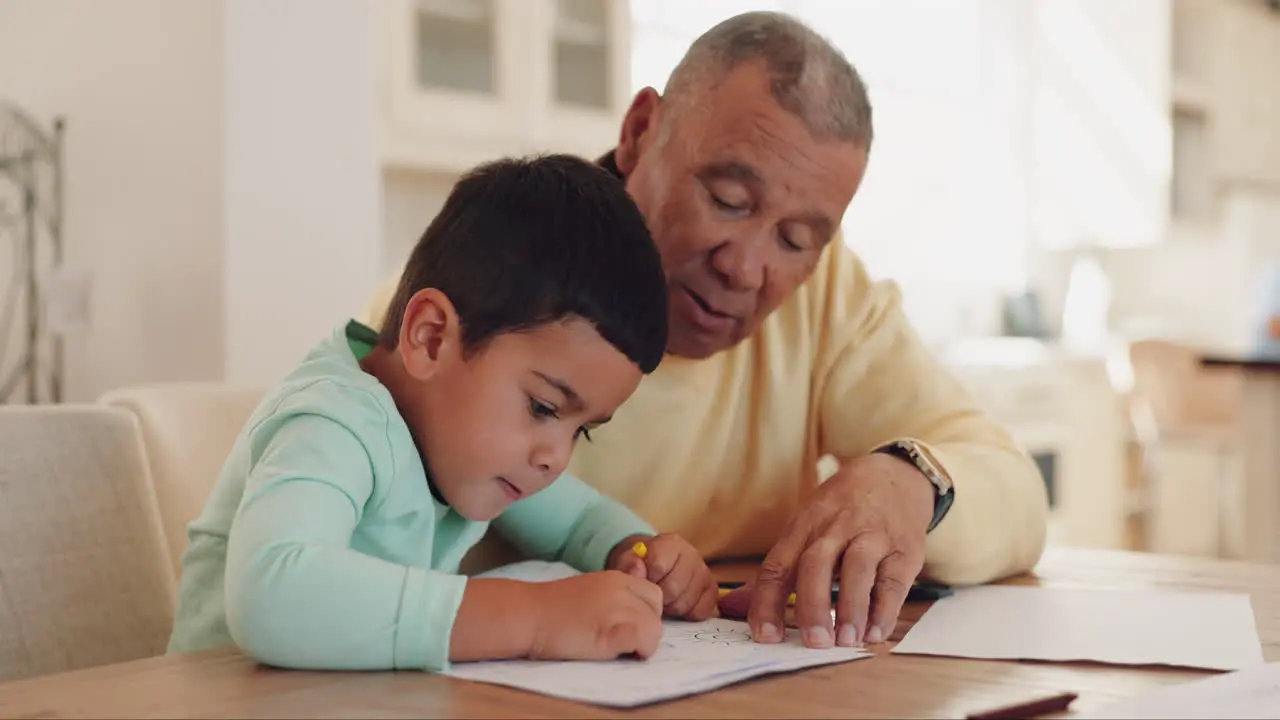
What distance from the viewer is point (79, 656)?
1.26m

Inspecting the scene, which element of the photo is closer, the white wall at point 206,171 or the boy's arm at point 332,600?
the boy's arm at point 332,600

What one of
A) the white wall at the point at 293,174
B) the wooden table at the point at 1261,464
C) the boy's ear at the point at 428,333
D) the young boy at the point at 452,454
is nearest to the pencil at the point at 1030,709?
the young boy at the point at 452,454

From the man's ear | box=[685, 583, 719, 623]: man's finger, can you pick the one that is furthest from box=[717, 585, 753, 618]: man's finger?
the man's ear

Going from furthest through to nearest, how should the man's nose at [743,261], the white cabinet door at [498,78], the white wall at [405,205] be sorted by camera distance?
the white wall at [405,205], the white cabinet door at [498,78], the man's nose at [743,261]

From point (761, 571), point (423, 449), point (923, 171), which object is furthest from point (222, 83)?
point (923, 171)

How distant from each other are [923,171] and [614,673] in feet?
17.2

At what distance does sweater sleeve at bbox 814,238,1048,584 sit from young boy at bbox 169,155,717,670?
35 cm

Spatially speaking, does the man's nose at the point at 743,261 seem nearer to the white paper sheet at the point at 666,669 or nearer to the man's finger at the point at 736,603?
the man's finger at the point at 736,603

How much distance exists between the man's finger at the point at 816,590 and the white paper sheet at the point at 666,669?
15 millimetres

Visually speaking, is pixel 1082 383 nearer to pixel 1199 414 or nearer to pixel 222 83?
pixel 1199 414

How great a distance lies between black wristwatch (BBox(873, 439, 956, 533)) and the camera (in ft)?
4.12

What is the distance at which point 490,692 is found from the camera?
0.80 metres

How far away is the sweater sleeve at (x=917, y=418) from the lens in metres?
1.34

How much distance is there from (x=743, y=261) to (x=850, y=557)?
43cm
